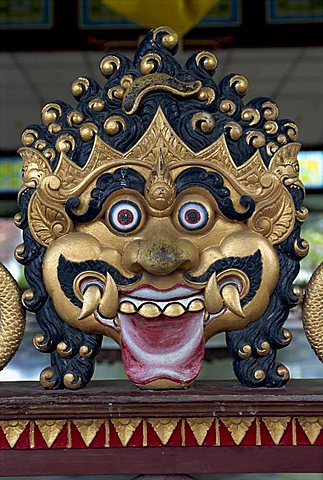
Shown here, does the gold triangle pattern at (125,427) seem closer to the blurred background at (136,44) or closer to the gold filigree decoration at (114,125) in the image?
the gold filigree decoration at (114,125)

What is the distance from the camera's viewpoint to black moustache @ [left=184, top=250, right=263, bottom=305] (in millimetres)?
1379

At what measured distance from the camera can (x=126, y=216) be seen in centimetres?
139

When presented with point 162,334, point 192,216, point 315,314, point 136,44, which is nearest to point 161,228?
point 192,216

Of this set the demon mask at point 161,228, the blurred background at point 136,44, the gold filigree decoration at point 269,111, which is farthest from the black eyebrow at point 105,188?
the blurred background at point 136,44

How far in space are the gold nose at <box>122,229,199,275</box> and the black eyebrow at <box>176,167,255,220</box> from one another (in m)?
0.07

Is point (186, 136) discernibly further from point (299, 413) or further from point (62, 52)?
point (62, 52)

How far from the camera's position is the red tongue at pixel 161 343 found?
1384 mm

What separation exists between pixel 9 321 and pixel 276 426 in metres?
0.41

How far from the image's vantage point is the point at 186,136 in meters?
1.41

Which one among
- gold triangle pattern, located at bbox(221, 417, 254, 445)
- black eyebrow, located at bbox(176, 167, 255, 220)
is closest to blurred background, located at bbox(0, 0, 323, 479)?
black eyebrow, located at bbox(176, 167, 255, 220)

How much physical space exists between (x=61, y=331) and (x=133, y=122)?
0.32m

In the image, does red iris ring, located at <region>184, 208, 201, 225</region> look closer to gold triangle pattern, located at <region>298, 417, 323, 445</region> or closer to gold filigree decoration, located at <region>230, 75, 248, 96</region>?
gold filigree decoration, located at <region>230, 75, 248, 96</region>

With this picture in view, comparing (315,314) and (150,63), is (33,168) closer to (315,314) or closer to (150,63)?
(150,63)

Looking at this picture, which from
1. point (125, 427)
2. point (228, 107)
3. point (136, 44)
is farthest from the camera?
point (136, 44)
